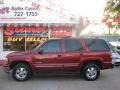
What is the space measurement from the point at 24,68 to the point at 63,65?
1634 mm

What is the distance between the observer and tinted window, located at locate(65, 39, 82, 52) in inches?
605

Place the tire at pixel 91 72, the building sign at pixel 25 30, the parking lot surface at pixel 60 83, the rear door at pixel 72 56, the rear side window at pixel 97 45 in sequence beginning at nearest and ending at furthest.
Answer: the parking lot surface at pixel 60 83
the rear door at pixel 72 56
the tire at pixel 91 72
the rear side window at pixel 97 45
the building sign at pixel 25 30

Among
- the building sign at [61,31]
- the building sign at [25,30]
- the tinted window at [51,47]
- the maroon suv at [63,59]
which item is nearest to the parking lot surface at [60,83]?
the maroon suv at [63,59]

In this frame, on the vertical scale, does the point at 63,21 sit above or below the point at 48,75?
above

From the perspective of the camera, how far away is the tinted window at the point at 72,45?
15360mm

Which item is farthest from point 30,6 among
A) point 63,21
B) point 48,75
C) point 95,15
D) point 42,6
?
point 48,75

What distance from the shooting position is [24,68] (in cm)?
1509

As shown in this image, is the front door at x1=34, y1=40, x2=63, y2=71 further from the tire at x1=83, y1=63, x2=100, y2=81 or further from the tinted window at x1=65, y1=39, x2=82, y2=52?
the tire at x1=83, y1=63, x2=100, y2=81

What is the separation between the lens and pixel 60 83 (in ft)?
47.8

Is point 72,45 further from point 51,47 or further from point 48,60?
point 48,60

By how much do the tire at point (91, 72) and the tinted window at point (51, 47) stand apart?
4.66 feet

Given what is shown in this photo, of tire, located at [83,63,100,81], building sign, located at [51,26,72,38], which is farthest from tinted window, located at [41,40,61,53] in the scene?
building sign, located at [51,26,72,38]

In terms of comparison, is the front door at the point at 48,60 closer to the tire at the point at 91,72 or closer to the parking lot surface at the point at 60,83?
the parking lot surface at the point at 60,83

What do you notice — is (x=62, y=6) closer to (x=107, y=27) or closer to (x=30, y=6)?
(x=30, y=6)
